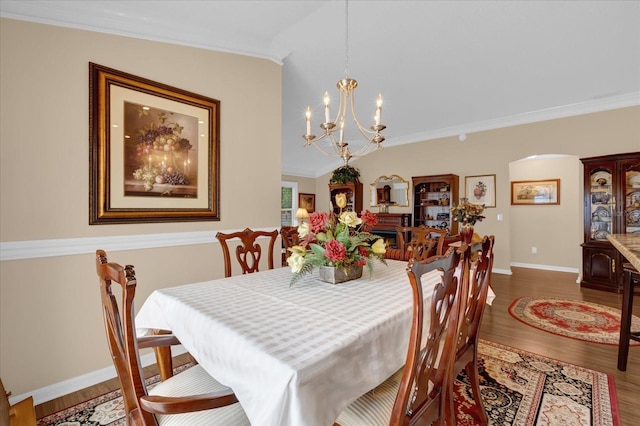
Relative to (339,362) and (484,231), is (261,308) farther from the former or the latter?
(484,231)

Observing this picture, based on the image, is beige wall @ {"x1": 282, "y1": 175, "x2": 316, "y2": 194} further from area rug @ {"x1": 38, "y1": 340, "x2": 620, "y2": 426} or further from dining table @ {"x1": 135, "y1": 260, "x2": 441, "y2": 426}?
dining table @ {"x1": 135, "y1": 260, "x2": 441, "y2": 426}

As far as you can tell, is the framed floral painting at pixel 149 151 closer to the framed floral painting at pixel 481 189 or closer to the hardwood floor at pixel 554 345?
the hardwood floor at pixel 554 345

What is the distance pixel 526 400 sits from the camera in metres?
1.83

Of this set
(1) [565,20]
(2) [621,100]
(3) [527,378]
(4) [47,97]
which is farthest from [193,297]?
(2) [621,100]

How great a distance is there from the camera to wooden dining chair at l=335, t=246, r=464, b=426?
3.00ft

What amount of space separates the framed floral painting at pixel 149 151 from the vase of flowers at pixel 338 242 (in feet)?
4.64

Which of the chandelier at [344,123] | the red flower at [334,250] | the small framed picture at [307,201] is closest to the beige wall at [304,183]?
the small framed picture at [307,201]

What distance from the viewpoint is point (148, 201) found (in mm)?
2340

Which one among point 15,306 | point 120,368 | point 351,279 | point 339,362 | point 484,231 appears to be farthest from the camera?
→ point 484,231

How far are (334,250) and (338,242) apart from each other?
0.05 meters

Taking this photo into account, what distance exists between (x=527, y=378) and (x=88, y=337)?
123 inches

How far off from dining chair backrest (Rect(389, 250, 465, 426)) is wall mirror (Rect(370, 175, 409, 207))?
5385mm

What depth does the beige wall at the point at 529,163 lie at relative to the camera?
436 centimetres

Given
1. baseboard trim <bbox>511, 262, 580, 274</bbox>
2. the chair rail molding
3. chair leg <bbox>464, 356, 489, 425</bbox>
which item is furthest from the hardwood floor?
baseboard trim <bbox>511, 262, 580, 274</bbox>
